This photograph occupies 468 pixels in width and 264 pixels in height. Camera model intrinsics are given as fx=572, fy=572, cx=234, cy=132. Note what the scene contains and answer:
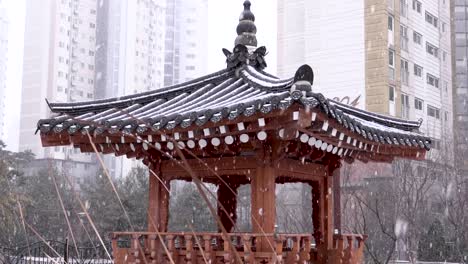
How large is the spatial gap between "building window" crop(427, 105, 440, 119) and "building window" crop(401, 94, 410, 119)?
2.19m

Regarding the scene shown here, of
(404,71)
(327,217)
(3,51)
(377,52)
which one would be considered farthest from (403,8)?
(3,51)

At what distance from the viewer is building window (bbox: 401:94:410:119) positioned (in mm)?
27297

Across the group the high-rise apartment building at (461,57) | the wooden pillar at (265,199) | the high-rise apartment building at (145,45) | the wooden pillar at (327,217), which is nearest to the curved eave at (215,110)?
the wooden pillar at (265,199)

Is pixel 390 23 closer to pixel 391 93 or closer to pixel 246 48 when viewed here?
pixel 391 93

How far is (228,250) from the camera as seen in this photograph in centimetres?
565

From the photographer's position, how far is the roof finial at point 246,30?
23.0 feet

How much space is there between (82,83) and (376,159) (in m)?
44.6

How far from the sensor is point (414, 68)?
94.6 ft

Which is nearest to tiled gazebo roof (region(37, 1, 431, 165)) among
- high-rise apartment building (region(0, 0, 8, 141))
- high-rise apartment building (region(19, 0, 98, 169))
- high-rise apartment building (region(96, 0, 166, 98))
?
high-rise apartment building (region(19, 0, 98, 169))

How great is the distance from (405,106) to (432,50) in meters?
4.99

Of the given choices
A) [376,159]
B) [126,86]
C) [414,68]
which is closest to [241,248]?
[376,159]

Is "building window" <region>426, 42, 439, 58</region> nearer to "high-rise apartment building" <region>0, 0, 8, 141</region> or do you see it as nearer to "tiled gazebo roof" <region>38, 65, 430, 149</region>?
"tiled gazebo roof" <region>38, 65, 430, 149</region>

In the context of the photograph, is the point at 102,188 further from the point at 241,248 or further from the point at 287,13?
the point at 241,248

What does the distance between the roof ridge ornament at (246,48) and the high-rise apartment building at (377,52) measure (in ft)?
63.7
